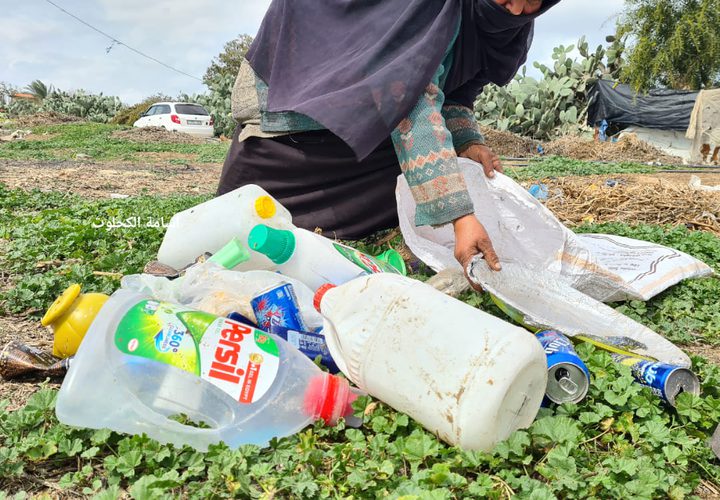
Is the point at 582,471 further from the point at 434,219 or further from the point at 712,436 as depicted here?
the point at 434,219

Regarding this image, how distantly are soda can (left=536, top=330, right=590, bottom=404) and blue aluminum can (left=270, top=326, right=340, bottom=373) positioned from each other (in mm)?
607

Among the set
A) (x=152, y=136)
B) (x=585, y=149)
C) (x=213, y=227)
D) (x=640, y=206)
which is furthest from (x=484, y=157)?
(x=152, y=136)

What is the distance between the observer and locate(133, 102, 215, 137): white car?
2069cm

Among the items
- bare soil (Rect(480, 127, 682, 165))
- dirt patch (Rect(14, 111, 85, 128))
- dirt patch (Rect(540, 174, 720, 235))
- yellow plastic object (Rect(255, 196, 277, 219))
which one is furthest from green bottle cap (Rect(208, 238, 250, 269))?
dirt patch (Rect(14, 111, 85, 128))

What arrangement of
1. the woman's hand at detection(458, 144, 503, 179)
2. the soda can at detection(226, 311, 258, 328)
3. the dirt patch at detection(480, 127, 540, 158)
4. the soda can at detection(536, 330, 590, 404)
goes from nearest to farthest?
the soda can at detection(536, 330, 590, 404)
the soda can at detection(226, 311, 258, 328)
the woman's hand at detection(458, 144, 503, 179)
the dirt patch at detection(480, 127, 540, 158)

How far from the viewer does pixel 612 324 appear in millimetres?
2004

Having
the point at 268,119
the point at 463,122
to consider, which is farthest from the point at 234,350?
the point at 463,122

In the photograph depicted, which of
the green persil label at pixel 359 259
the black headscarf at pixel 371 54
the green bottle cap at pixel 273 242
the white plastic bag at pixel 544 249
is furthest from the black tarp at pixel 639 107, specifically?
the green bottle cap at pixel 273 242

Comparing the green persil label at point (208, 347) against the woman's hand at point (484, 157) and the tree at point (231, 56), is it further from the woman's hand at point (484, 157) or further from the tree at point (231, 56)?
the tree at point (231, 56)

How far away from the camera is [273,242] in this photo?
6.78ft

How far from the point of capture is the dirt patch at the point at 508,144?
14.1 metres

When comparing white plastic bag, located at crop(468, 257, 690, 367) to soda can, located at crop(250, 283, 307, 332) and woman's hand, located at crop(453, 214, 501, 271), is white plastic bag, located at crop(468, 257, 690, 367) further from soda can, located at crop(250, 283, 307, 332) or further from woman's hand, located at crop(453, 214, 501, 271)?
soda can, located at crop(250, 283, 307, 332)

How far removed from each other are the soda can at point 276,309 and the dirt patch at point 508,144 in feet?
42.3

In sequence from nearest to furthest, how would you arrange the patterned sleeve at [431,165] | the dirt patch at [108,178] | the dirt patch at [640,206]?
the patterned sleeve at [431,165]
the dirt patch at [640,206]
the dirt patch at [108,178]
